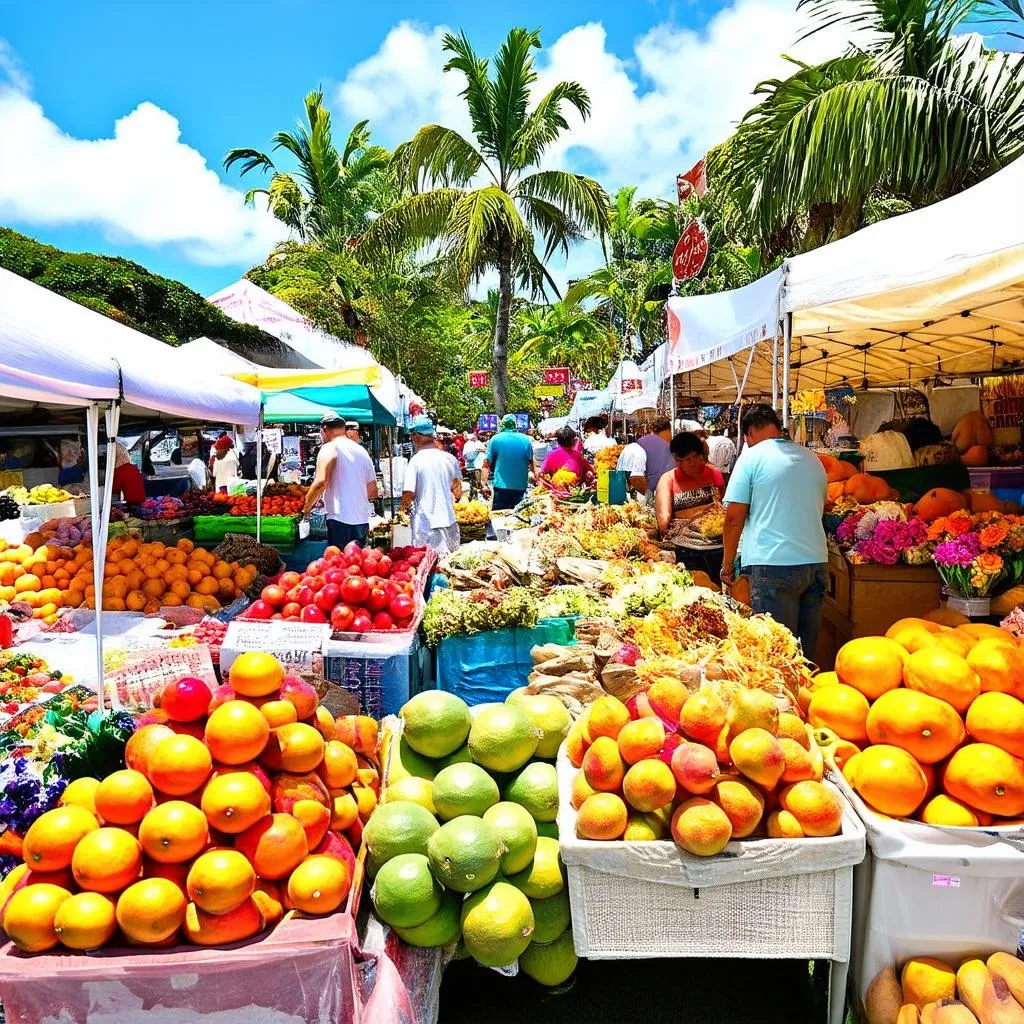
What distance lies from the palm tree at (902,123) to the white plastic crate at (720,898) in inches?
A: 348

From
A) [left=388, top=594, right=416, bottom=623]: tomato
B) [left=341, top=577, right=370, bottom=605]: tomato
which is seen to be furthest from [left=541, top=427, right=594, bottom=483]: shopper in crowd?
[left=341, top=577, right=370, bottom=605]: tomato

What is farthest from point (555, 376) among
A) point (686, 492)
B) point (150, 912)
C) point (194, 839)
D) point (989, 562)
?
point (150, 912)

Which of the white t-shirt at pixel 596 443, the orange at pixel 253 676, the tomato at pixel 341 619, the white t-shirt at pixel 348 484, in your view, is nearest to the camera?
the orange at pixel 253 676

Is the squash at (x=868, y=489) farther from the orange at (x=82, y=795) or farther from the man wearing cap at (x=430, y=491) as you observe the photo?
the orange at (x=82, y=795)

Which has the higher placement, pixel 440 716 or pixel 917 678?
pixel 917 678

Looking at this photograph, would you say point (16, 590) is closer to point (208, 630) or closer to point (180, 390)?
point (208, 630)

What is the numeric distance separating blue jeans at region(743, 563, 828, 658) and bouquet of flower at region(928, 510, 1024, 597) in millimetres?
799

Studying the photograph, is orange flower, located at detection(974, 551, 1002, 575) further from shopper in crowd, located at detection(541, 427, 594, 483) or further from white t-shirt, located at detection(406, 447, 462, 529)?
shopper in crowd, located at detection(541, 427, 594, 483)

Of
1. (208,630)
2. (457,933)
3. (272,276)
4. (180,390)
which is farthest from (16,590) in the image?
(272,276)

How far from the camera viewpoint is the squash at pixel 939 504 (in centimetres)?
535

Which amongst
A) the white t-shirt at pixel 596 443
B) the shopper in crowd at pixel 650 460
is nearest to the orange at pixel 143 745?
the shopper in crowd at pixel 650 460

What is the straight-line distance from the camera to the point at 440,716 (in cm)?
264

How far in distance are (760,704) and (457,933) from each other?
4.01 feet

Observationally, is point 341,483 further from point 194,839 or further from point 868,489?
point 194,839
